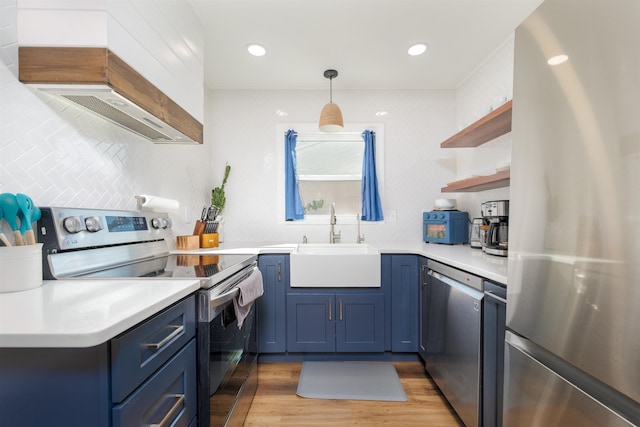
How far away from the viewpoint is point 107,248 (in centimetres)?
125

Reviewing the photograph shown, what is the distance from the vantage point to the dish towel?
136 centimetres

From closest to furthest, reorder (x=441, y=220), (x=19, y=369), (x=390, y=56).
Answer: (x=19, y=369)
(x=390, y=56)
(x=441, y=220)

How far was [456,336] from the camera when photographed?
152 cm

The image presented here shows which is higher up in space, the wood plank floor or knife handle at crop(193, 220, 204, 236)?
knife handle at crop(193, 220, 204, 236)

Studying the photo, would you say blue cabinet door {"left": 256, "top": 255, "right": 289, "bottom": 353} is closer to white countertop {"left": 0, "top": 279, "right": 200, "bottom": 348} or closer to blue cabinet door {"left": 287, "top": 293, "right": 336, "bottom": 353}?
blue cabinet door {"left": 287, "top": 293, "right": 336, "bottom": 353}

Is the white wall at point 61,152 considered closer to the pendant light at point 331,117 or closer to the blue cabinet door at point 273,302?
the blue cabinet door at point 273,302

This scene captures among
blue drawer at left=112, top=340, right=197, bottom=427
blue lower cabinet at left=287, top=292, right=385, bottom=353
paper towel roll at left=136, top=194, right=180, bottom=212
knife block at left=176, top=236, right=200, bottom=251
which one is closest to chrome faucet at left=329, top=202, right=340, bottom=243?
blue lower cabinet at left=287, top=292, right=385, bottom=353

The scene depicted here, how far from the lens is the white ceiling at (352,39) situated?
1.69 meters

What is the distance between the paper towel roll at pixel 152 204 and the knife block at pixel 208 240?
428 millimetres

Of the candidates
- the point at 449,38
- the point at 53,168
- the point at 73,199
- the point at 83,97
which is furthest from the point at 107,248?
the point at 449,38

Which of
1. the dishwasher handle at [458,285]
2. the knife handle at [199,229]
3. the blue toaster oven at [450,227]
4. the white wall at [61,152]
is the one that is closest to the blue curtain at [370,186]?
the blue toaster oven at [450,227]

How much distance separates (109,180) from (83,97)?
1.54 ft

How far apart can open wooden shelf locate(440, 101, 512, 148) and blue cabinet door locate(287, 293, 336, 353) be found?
5.36 ft

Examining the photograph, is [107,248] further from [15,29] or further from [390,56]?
[390,56]
